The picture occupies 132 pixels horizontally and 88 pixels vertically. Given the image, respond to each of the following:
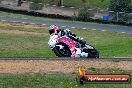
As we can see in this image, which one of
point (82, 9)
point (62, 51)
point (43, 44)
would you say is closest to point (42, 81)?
point (62, 51)

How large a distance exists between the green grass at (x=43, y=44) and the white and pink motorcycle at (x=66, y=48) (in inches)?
168

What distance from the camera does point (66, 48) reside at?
20.1 m

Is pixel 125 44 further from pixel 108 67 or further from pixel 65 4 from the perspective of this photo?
pixel 65 4

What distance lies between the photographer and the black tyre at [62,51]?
65.3ft

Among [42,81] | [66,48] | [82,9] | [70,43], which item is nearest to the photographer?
[42,81]

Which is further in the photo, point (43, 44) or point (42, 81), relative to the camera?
point (43, 44)

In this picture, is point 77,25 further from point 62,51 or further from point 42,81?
point 42,81

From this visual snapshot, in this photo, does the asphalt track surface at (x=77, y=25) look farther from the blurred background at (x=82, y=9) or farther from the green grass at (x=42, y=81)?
the green grass at (x=42, y=81)

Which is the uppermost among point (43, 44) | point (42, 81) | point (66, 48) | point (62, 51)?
point (66, 48)

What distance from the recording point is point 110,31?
41.0 metres

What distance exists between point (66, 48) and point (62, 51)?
25cm

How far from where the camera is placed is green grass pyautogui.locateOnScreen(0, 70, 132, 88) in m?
14.4

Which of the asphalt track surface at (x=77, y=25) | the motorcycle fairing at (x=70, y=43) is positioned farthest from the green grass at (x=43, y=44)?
the motorcycle fairing at (x=70, y=43)

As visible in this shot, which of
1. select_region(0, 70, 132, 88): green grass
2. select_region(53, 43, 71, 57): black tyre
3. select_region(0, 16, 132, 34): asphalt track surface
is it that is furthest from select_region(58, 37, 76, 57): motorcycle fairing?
select_region(0, 16, 132, 34): asphalt track surface
